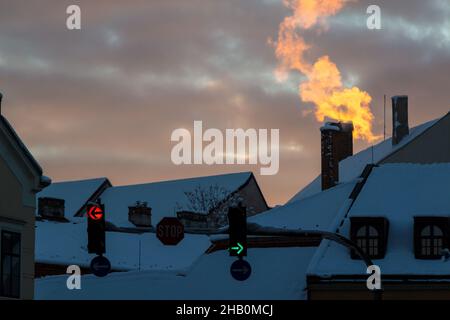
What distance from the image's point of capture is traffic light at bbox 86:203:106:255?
28.0 m

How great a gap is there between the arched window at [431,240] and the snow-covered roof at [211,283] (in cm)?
538

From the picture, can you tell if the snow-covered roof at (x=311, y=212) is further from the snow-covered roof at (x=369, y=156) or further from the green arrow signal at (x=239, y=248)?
the green arrow signal at (x=239, y=248)

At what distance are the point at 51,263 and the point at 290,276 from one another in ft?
77.9

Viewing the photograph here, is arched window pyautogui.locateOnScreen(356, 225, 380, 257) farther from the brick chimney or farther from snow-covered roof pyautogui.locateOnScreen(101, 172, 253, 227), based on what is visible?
snow-covered roof pyautogui.locateOnScreen(101, 172, 253, 227)

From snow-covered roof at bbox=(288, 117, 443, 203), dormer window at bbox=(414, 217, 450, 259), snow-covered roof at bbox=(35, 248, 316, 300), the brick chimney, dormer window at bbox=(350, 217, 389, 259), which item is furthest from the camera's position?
the brick chimney

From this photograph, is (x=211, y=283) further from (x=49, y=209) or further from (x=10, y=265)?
(x=49, y=209)

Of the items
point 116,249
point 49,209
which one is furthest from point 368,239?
point 49,209

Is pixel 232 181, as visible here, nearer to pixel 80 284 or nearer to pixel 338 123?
pixel 338 123

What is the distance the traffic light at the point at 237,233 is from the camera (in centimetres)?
2945

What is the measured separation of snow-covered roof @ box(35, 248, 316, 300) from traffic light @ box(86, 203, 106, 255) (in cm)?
2479

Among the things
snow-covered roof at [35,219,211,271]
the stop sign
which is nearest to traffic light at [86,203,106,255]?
the stop sign

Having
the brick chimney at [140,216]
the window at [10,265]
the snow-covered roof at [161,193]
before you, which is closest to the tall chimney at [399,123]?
the brick chimney at [140,216]

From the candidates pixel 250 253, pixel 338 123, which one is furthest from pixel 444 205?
pixel 338 123
